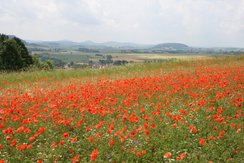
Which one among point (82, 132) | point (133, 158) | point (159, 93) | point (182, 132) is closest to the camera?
Answer: point (133, 158)

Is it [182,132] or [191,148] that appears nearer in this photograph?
[191,148]

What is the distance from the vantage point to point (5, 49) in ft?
154

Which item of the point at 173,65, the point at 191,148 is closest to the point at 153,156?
the point at 191,148

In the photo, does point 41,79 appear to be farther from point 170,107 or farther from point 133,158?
point 133,158

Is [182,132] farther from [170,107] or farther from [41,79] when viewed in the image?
[41,79]

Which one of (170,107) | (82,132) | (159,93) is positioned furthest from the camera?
(159,93)

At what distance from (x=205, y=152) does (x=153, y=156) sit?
1056 mm

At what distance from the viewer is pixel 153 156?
573 cm

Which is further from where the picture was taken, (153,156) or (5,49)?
(5,49)

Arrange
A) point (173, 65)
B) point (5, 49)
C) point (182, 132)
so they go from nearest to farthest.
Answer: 1. point (182, 132)
2. point (173, 65)
3. point (5, 49)

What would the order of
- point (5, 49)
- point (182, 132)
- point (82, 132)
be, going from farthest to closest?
point (5, 49) → point (82, 132) → point (182, 132)

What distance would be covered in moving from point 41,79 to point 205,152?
1460cm

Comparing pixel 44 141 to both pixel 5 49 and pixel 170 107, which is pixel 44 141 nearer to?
pixel 170 107

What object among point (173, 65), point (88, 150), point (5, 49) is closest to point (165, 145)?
point (88, 150)
